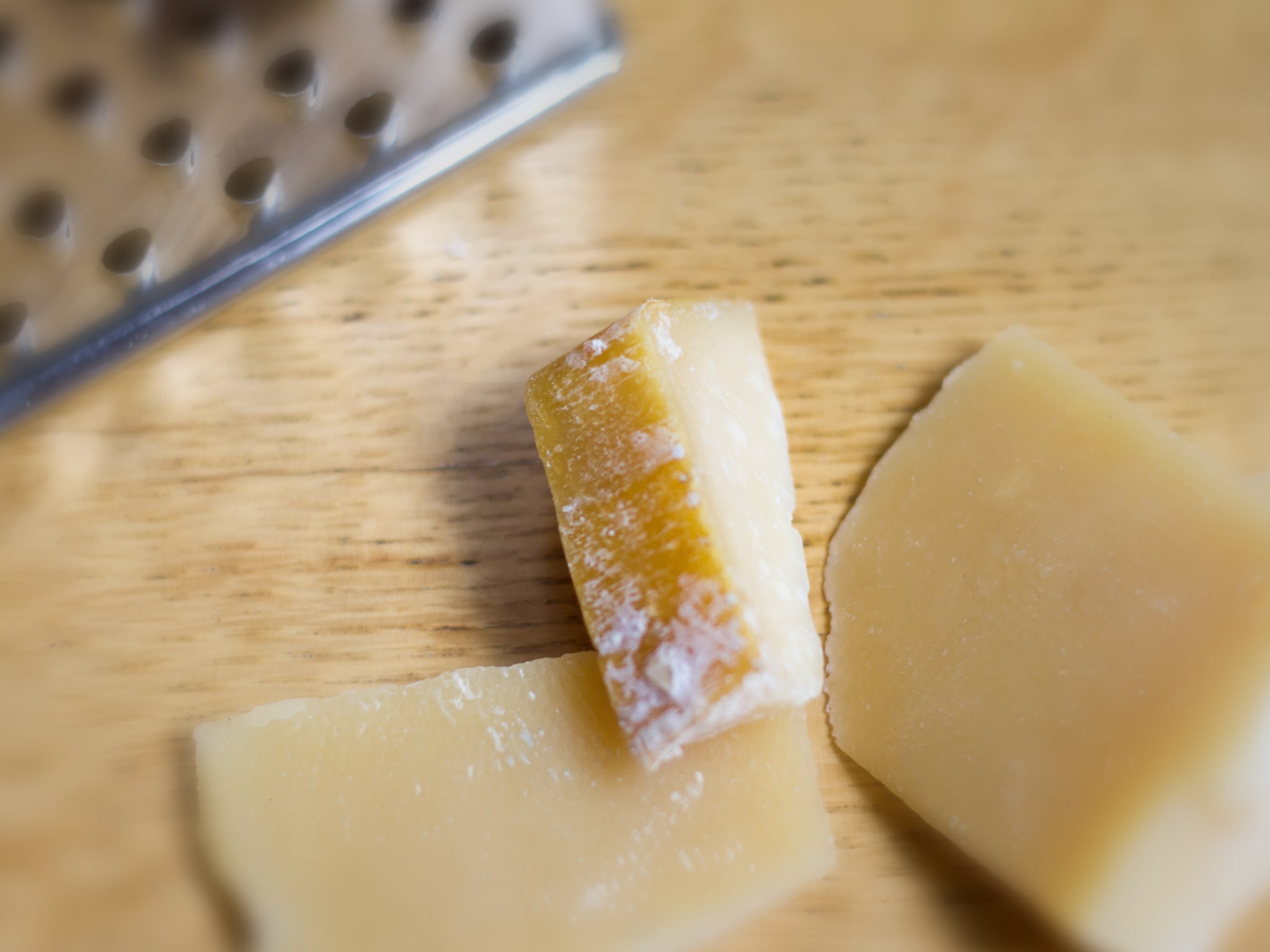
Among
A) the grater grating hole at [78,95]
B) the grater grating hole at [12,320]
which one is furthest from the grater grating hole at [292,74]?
the grater grating hole at [12,320]

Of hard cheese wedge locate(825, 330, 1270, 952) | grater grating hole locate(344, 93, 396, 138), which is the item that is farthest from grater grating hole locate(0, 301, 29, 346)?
hard cheese wedge locate(825, 330, 1270, 952)

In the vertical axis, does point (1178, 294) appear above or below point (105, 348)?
below

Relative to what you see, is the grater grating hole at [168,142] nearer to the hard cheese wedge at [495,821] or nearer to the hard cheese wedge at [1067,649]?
the hard cheese wedge at [495,821]

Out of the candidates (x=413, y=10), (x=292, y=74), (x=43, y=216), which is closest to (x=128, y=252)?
(x=43, y=216)

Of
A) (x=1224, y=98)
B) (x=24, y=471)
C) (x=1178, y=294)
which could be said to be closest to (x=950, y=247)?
(x=1178, y=294)

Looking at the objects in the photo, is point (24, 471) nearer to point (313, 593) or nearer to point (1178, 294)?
point (313, 593)

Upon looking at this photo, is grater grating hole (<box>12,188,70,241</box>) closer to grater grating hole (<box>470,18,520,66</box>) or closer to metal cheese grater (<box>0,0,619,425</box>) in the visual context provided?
metal cheese grater (<box>0,0,619,425</box>)
